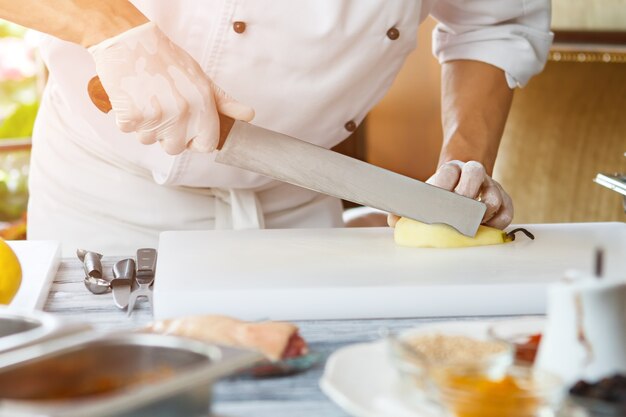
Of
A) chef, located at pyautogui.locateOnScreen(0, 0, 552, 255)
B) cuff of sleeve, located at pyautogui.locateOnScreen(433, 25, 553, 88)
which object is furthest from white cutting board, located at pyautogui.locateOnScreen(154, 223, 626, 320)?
cuff of sleeve, located at pyautogui.locateOnScreen(433, 25, 553, 88)

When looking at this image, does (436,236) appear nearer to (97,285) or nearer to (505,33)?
(97,285)

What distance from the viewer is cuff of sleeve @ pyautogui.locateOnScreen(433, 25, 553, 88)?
188 cm

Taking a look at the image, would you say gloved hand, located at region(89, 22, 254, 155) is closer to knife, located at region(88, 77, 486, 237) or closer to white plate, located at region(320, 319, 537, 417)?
knife, located at region(88, 77, 486, 237)

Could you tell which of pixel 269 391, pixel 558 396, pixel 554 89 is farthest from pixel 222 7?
pixel 554 89

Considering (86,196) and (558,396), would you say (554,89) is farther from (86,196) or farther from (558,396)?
(558,396)

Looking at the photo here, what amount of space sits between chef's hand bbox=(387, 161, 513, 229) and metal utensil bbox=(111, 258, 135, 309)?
0.45 meters

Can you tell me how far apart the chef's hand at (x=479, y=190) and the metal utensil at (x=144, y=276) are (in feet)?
1.35

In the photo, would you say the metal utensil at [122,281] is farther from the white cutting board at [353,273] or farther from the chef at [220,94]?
the chef at [220,94]

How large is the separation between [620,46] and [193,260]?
1668 millimetres

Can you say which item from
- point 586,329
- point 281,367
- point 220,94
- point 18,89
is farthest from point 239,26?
point 18,89

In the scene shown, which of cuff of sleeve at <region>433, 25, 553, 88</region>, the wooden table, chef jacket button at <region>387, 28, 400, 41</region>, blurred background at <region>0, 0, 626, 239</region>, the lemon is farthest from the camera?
blurred background at <region>0, 0, 626, 239</region>

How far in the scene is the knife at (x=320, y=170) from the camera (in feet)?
4.48

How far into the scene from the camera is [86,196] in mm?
1765

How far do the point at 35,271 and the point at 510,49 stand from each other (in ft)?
3.45
